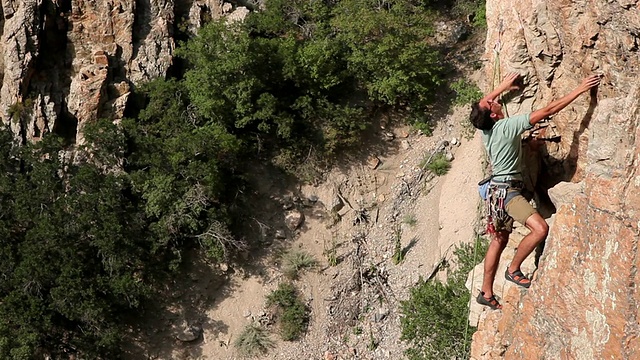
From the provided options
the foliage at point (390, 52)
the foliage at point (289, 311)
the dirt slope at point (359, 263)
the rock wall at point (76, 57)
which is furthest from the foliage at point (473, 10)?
the foliage at point (289, 311)

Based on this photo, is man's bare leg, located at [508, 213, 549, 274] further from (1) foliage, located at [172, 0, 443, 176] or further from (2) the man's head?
(1) foliage, located at [172, 0, 443, 176]

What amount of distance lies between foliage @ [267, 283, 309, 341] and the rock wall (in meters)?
6.67

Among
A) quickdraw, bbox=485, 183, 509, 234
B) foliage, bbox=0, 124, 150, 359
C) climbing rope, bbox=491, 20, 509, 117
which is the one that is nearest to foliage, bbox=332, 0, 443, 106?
foliage, bbox=0, 124, 150, 359

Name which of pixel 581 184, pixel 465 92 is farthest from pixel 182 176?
pixel 581 184

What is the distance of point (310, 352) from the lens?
1728 centimetres

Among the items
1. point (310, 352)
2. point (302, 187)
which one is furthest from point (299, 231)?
point (310, 352)

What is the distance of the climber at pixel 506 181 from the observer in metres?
6.95

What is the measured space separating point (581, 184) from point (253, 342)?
12293 millimetres

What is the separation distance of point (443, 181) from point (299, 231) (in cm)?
415

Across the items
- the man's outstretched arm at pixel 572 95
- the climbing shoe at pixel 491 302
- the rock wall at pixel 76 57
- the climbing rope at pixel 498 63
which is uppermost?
the rock wall at pixel 76 57

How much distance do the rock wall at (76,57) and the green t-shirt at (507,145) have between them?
14.0m

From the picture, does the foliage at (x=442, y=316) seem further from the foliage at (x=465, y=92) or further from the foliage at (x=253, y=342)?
the foliage at (x=465, y=92)

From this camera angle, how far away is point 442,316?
1352 centimetres

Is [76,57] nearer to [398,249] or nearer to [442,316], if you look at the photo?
[398,249]
